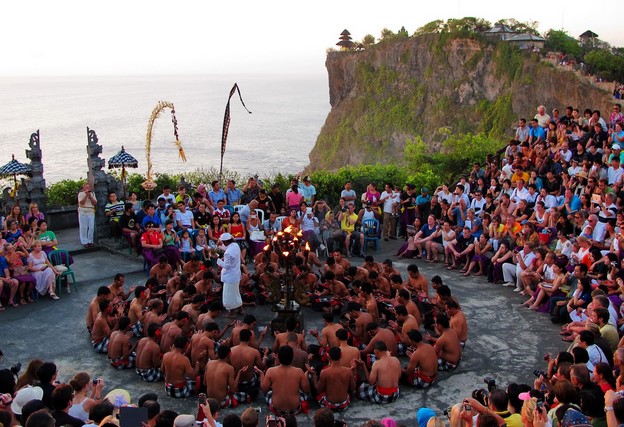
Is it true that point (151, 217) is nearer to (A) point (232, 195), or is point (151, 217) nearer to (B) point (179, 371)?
(A) point (232, 195)

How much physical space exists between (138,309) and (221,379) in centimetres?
318

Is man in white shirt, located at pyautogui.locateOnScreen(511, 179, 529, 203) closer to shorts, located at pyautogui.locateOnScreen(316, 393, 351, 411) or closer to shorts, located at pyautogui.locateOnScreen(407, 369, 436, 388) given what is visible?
shorts, located at pyautogui.locateOnScreen(407, 369, 436, 388)

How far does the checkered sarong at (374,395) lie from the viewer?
984 cm

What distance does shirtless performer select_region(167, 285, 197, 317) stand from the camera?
40.8 ft

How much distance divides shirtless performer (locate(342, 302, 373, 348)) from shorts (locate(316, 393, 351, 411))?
1817 mm

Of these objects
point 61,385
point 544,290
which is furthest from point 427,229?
point 61,385

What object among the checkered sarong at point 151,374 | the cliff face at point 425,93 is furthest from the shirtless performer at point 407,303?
the cliff face at point 425,93

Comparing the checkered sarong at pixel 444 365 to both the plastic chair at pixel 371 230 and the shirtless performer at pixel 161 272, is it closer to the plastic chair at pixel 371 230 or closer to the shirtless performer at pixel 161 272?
the shirtless performer at pixel 161 272

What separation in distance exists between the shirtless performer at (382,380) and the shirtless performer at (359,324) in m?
1.37

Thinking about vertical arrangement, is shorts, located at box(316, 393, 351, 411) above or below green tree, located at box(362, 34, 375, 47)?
below

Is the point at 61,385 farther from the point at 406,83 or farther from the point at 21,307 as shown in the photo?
the point at 406,83

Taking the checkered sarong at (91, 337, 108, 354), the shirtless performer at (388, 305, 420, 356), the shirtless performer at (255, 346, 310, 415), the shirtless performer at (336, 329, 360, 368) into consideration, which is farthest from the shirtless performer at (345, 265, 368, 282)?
the checkered sarong at (91, 337, 108, 354)

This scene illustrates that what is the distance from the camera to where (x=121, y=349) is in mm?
10977

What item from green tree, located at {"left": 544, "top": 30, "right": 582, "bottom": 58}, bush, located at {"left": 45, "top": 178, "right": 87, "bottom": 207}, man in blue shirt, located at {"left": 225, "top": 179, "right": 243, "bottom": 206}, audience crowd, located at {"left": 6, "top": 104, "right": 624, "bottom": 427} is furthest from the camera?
green tree, located at {"left": 544, "top": 30, "right": 582, "bottom": 58}
